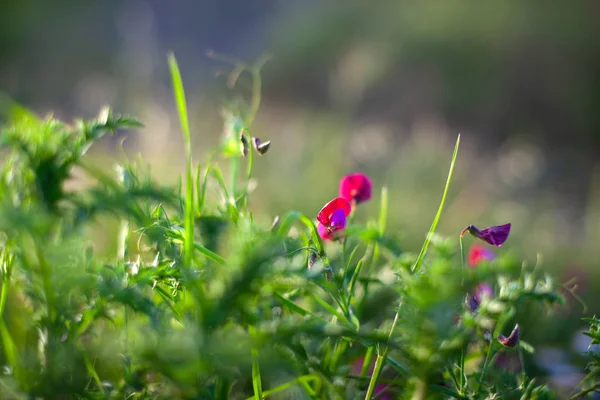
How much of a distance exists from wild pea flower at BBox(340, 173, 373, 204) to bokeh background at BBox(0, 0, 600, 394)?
0.65 meters

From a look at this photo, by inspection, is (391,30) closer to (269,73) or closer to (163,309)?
(269,73)

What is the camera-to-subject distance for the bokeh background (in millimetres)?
3268

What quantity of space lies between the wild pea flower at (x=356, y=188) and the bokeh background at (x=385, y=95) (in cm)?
65

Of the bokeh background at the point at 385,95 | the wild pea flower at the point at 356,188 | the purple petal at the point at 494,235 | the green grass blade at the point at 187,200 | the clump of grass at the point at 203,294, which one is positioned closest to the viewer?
the clump of grass at the point at 203,294

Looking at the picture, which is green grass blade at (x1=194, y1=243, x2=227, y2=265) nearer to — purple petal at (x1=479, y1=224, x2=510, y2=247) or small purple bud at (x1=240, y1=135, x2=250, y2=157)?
small purple bud at (x1=240, y1=135, x2=250, y2=157)

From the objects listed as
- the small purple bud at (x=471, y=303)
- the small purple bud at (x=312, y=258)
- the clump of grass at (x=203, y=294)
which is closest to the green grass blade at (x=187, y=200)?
the clump of grass at (x=203, y=294)

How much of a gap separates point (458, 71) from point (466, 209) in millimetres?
4727

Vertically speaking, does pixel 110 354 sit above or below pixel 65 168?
below

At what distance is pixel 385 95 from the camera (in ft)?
24.3

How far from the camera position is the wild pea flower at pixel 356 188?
906 millimetres

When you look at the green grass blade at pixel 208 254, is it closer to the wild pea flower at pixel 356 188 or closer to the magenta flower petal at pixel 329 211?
the magenta flower petal at pixel 329 211

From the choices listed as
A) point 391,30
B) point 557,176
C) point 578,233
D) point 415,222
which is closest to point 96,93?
point 415,222

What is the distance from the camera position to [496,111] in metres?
7.08

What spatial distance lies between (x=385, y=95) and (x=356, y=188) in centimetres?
668
